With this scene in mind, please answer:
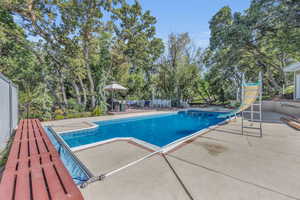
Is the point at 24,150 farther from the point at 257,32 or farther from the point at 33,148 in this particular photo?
the point at 257,32

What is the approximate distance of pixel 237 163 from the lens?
2.65m

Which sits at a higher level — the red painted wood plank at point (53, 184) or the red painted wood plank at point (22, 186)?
the red painted wood plank at point (53, 184)

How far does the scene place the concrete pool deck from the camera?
1.84 metres

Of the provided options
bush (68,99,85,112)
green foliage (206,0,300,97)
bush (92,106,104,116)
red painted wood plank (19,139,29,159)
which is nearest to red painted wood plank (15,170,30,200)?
red painted wood plank (19,139,29,159)

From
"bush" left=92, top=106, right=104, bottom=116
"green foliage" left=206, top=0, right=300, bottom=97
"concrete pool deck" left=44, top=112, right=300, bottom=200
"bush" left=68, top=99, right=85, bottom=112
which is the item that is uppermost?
"green foliage" left=206, top=0, right=300, bottom=97

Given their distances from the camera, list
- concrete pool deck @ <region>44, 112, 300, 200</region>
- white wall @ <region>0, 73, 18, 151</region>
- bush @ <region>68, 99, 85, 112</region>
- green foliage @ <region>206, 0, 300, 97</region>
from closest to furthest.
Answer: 1. concrete pool deck @ <region>44, 112, 300, 200</region>
2. white wall @ <region>0, 73, 18, 151</region>
3. green foliage @ <region>206, 0, 300, 97</region>
4. bush @ <region>68, 99, 85, 112</region>

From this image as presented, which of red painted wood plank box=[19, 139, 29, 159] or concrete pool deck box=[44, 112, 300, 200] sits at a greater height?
red painted wood plank box=[19, 139, 29, 159]

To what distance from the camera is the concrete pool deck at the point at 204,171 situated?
184 cm

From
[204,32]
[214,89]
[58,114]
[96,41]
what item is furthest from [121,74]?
[214,89]

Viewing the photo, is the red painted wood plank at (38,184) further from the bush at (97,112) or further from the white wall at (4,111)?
the bush at (97,112)

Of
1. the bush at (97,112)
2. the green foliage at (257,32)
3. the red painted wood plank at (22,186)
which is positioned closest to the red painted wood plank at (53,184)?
the red painted wood plank at (22,186)

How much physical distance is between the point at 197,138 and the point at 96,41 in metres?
10.5

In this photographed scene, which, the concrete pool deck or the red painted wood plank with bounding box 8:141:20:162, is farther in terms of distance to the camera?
the red painted wood plank with bounding box 8:141:20:162

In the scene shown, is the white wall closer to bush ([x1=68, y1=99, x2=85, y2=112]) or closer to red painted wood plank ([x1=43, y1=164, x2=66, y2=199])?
red painted wood plank ([x1=43, y1=164, x2=66, y2=199])
